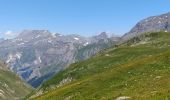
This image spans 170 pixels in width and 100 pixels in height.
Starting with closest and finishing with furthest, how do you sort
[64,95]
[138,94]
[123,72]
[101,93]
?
[138,94]
[101,93]
[64,95]
[123,72]

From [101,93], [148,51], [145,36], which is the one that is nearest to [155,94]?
[101,93]

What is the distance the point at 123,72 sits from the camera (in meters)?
72.2

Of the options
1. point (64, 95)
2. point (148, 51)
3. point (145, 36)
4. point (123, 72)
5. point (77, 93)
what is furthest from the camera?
point (145, 36)

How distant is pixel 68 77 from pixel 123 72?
63.0 meters

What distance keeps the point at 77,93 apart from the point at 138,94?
18362 millimetres

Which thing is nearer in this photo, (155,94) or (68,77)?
(155,94)

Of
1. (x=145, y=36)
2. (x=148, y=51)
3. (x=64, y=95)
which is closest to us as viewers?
(x=64, y=95)

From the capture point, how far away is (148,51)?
425 feet

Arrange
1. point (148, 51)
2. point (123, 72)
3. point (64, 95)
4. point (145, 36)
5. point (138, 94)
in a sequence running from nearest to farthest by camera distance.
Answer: point (138, 94) < point (64, 95) < point (123, 72) < point (148, 51) < point (145, 36)

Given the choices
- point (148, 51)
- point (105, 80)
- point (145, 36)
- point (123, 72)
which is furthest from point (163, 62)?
point (145, 36)

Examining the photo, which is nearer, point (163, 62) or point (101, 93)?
point (101, 93)

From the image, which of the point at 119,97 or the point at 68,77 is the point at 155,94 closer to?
the point at 119,97

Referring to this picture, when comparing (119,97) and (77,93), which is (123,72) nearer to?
(77,93)

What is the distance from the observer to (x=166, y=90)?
144ft
